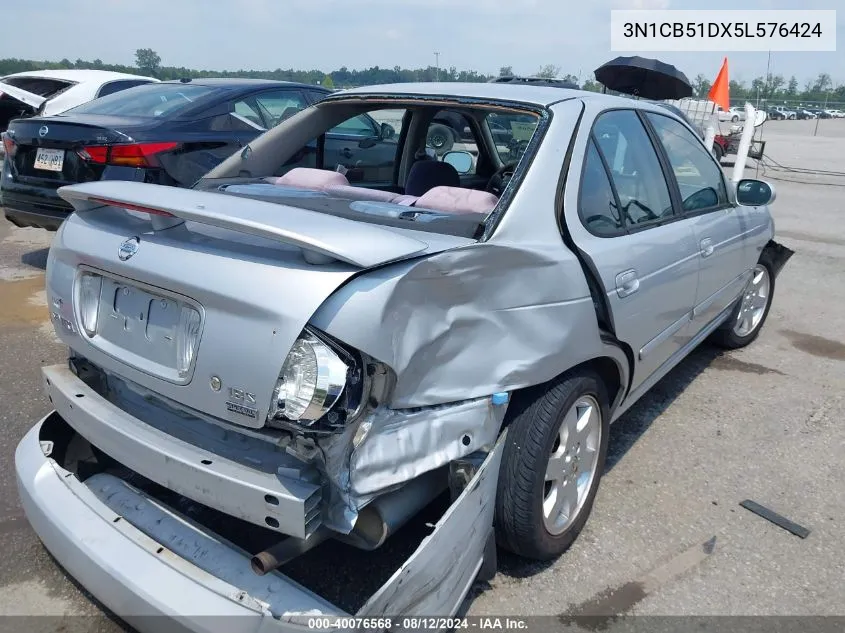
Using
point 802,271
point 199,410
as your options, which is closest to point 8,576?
point 199,410

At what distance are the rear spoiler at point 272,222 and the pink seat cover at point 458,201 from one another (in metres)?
0.63

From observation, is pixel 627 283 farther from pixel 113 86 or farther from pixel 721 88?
pixel 721 88

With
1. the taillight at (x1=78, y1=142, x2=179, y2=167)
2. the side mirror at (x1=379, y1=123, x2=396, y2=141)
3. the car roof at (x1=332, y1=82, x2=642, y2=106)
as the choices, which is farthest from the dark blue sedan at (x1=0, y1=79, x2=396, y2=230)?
the car roof at (x1=332, y1=82, x2=642, y2=106)

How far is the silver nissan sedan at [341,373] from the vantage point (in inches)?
70.1

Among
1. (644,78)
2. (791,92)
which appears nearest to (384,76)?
(644,78)

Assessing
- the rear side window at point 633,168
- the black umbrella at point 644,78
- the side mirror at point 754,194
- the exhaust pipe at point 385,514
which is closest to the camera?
the exhaust pipe at point 385,514

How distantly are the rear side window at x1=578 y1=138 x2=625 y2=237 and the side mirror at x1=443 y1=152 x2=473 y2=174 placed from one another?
1.43 m

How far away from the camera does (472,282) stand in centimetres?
206

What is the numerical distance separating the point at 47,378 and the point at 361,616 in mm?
1416

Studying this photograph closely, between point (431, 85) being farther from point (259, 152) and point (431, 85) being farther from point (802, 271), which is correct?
point (802, 271)

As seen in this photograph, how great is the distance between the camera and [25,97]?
9.58 metres

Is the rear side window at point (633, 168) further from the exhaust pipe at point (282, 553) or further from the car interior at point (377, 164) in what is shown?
the exhaust pipe at point (282, 553)

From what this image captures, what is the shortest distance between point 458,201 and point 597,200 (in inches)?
21.1

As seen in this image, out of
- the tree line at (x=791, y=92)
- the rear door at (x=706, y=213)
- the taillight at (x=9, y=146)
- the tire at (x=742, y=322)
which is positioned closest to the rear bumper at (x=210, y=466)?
the rear door at (x=706, y=213)
